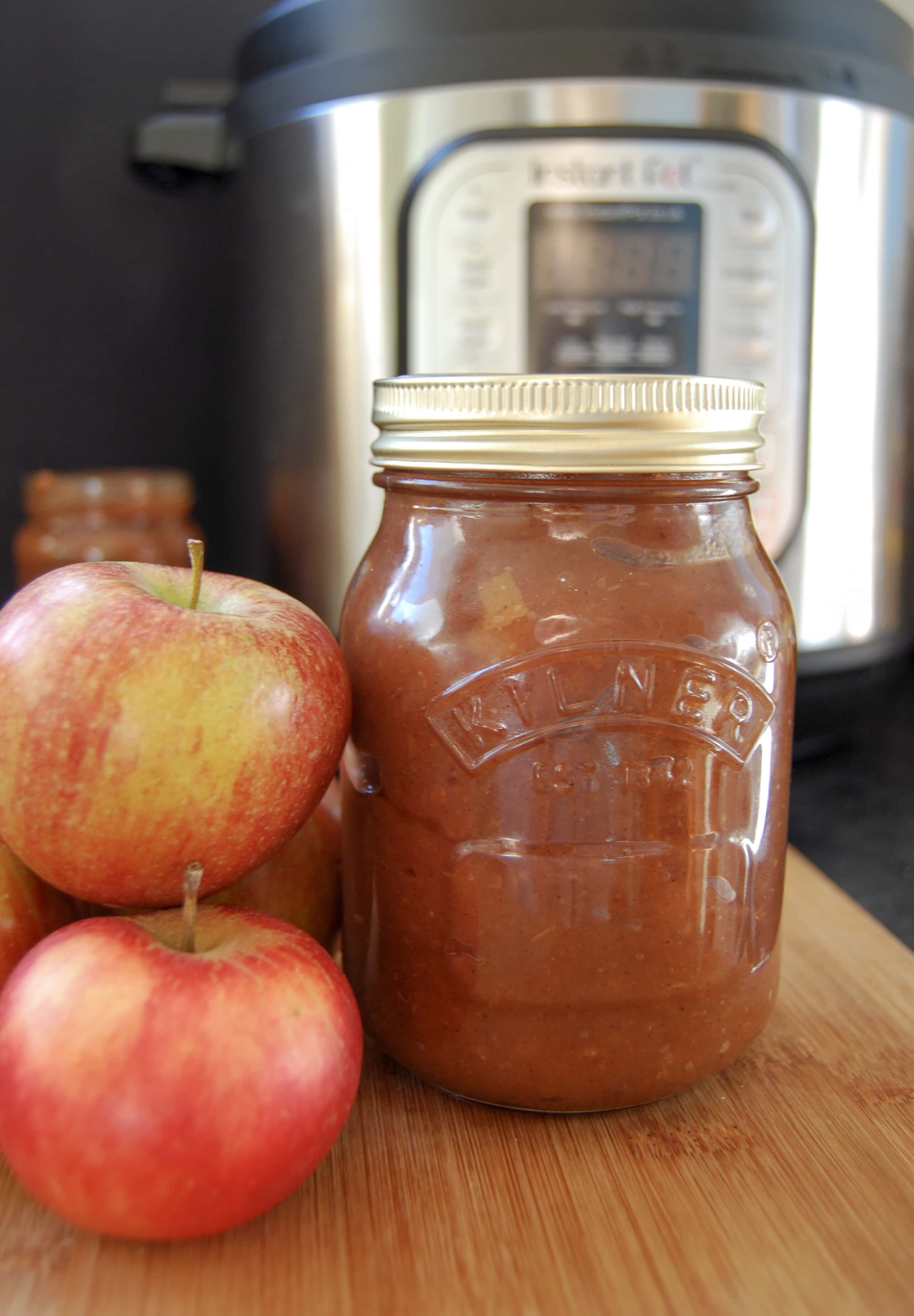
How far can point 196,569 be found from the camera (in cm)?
51

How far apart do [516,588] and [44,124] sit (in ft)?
3.09

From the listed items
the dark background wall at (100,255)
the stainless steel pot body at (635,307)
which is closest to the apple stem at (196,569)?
the stainless steel pot body at (635,307)

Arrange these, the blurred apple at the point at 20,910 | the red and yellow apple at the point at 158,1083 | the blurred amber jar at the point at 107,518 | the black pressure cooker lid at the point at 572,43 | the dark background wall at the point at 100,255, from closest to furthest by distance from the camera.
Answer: the red and yellow apple at the point at 158,1083 → the blurred apple at the point at 20,910 → the black pressure cooker lid at the point at 572,43 → the blurred amber jar at the point at 107,518 → the dark background wall at the point at 100,255

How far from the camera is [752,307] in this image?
88cm

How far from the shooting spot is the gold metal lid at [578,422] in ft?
1.57

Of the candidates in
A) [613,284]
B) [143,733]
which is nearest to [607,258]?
[613,284]

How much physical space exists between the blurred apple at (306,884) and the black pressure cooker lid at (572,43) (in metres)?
0.54

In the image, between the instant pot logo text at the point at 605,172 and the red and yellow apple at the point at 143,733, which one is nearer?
the red and yellow apple at the point at 143,733

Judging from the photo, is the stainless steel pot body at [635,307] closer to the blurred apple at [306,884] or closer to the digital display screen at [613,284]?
the digital display screen at [613,284]

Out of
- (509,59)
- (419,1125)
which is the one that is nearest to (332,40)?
(509,59)

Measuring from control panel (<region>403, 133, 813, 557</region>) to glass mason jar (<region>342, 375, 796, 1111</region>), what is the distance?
1.17 ft

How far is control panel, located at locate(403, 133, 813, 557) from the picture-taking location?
849 mm

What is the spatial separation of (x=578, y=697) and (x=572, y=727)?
0.04 feet

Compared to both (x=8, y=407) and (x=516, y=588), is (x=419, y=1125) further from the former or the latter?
(x=8, y=407)
